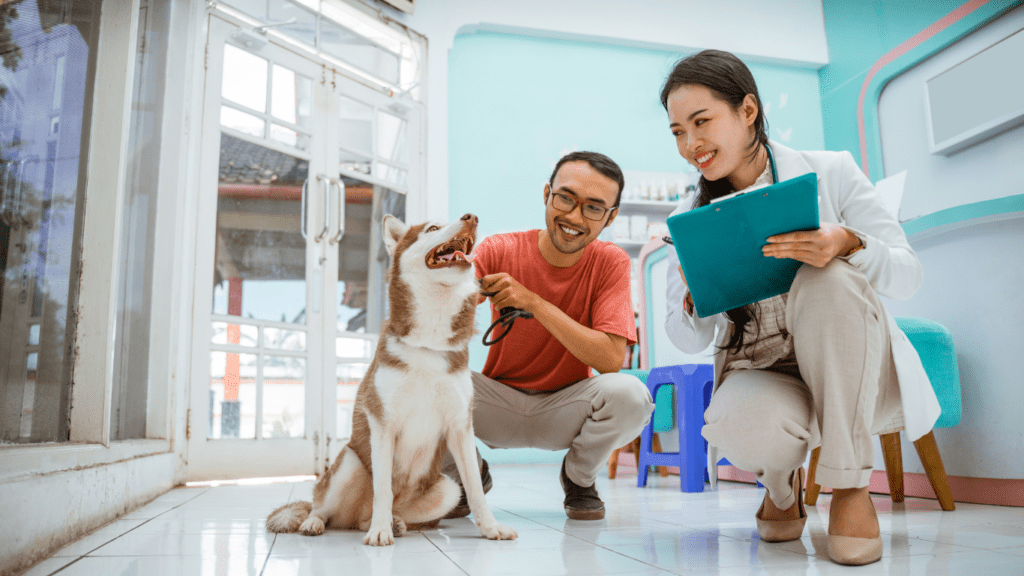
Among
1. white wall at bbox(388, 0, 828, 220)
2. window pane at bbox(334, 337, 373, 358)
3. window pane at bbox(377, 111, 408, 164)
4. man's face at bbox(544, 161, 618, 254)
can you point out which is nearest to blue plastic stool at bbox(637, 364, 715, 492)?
man's face at bbox(544, 161, 618, 254)

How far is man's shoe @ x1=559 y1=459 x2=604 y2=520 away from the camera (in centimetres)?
189

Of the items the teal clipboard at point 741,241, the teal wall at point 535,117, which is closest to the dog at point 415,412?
the teal clipboard at point 741,241

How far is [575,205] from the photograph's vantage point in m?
1.89

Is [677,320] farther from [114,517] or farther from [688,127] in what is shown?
[114,517]

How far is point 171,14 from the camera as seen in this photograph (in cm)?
298

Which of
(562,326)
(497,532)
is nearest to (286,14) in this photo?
(562,326)

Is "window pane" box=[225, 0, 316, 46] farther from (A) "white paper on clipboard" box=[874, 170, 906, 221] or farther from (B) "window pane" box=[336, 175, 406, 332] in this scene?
(A) "white paper on clipboard" box=[874, 170, 906, 221]

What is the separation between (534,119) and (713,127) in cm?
375

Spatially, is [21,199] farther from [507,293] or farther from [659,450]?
[659,450]

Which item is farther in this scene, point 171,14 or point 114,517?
point 171,14

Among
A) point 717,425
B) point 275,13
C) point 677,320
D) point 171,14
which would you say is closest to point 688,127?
point 677,320

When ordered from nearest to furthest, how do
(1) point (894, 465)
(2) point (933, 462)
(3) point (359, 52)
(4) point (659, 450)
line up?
(2) point (933, 462) < (1) point (894, 465) < (4) point (659, 450) < (3) point (359, 52)

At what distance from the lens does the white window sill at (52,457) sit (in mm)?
1224

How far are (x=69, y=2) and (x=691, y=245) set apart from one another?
1.80 metres
